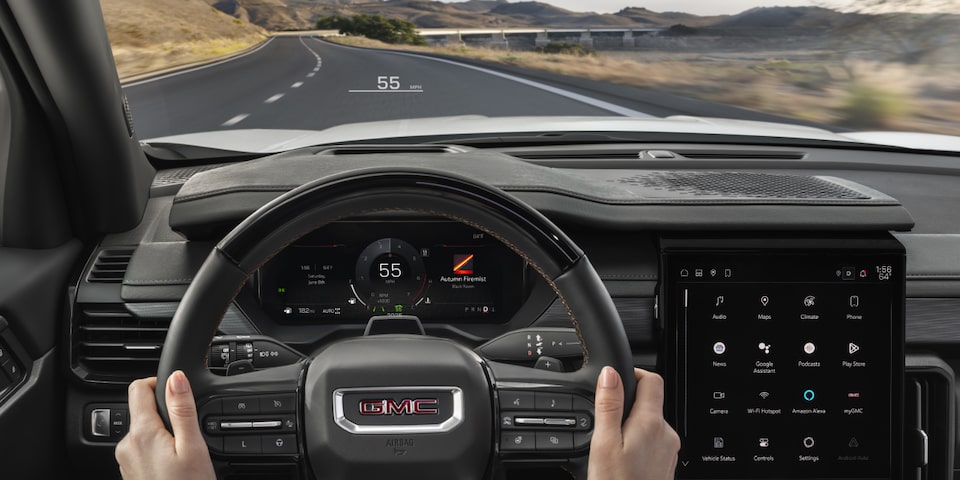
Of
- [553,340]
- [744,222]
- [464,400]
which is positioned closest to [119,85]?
[553,340]

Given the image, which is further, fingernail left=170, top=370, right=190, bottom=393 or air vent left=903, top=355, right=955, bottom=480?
air vent left=903, top=355, right=955, bottom=480

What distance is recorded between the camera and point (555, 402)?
5.66 ft

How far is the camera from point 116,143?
2.85 m

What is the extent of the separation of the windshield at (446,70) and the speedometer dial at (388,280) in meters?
1.14

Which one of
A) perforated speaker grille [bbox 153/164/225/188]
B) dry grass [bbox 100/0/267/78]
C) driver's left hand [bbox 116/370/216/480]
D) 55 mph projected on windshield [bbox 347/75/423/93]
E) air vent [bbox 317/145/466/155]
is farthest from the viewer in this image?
55 mph projected on windshield [bbox 347/75/423/93]

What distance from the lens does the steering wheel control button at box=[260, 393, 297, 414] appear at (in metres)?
1.71

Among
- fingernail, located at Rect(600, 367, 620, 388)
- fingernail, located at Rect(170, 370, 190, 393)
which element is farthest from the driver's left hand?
fingernail, located at Rect(600, 367, 620, 388)

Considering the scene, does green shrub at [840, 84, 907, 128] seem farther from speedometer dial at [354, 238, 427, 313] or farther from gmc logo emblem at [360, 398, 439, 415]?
gmc logo emblem at [360, 398, 439, 415]

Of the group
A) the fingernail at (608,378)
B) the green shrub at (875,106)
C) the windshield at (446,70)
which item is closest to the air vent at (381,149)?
the windshield at (446,70)

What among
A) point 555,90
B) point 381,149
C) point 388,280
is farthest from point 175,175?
point 555,90

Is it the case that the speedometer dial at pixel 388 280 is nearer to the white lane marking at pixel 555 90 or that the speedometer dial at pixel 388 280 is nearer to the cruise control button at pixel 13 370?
the cruise control button at pixel 13 370

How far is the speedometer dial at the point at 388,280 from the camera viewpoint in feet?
8.43

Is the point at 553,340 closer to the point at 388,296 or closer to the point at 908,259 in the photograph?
the point at 388,296

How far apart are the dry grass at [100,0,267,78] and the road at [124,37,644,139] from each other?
0.15 m
